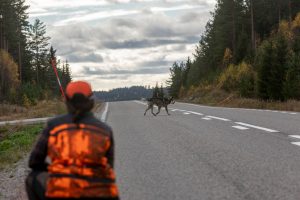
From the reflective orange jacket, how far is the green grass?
7.21 metres

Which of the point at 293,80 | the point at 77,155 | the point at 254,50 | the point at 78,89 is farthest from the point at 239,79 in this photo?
the point at 77,155

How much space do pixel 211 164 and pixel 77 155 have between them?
6.17 metres

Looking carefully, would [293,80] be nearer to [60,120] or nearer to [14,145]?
[14,145]

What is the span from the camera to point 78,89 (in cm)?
379

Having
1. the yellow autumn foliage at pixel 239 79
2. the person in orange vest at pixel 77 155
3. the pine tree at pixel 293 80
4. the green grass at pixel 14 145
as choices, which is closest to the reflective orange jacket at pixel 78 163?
the person in orange vest at pixel 77 155

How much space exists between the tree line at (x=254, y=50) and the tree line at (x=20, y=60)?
19686 mm

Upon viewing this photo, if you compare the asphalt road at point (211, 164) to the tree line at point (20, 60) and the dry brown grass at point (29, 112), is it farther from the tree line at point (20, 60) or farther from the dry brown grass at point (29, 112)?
the tree line at point (20, 60)

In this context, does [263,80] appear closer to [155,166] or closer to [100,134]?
[155,166]

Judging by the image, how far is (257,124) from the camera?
17359mm

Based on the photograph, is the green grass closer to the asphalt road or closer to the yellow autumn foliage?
the asphalt road

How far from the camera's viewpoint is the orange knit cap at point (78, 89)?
3.77m

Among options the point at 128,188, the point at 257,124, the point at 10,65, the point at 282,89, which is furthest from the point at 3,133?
the point at 10,65

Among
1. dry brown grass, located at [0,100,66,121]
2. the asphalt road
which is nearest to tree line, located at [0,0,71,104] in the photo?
dry brown grass, located at [0,100,66,121]

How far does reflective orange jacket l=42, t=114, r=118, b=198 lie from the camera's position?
3.58m
